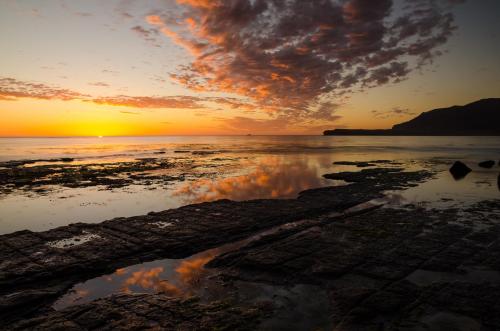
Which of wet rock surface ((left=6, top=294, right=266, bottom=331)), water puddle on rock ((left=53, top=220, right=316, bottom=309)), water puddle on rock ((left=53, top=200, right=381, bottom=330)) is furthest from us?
water puddle on rock ((left=53, top=220, right=316, bottom=309))

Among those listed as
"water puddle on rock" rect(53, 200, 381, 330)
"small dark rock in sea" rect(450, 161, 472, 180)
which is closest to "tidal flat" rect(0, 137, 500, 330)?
"water puddle on rock" rect(53, 200, 381, 330)

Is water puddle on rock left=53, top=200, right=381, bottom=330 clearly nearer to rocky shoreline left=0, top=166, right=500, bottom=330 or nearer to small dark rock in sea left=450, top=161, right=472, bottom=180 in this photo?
rocky shoreline left=0, top=166, right=500, bottom=330

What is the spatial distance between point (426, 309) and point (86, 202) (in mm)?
22631

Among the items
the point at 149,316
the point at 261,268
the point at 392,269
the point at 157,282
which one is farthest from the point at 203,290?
the point at 392,269

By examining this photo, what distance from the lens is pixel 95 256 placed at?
1180 cm

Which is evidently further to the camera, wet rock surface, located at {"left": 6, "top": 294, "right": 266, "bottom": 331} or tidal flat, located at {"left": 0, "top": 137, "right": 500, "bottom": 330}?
tidal flat, located at {"left": 0, "top": 137, "right": 500, "bottom": 330}

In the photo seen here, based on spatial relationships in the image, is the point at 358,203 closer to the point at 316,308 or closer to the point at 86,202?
the point at 316,308

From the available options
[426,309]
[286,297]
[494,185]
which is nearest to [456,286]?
[426,309]

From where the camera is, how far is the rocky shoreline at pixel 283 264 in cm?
780

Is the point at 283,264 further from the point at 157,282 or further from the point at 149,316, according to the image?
the point at 149,316

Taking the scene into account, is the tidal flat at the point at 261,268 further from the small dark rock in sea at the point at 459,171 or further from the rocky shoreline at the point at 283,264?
the small dark rock in sea at the point at 459,171

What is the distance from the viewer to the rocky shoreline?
780cm

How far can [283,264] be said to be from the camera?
11023 mm

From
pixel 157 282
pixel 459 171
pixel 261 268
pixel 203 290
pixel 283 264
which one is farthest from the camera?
pixel 459 171
